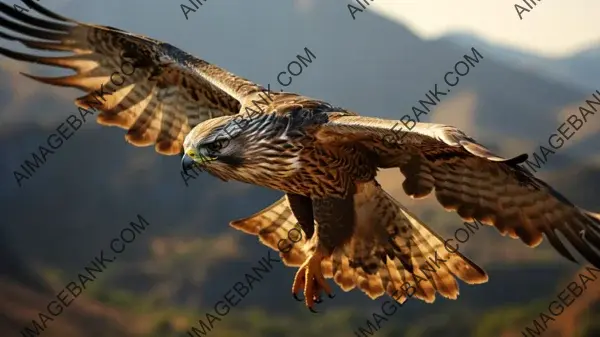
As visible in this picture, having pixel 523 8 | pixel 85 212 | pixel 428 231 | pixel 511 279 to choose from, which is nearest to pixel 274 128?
pixel 428 231

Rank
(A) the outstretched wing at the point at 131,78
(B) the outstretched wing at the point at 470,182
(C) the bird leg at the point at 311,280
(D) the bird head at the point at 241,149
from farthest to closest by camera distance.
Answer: (A) the outstretched wing at the point at 131,78 < (C) the bird leg at the point at 311,280 < (D) the bird head at the point at 241,149 < (B) the outstretched wing at the point at 470,182

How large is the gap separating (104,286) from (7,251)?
19.7 inches

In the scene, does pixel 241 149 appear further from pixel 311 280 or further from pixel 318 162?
pixel 311 280

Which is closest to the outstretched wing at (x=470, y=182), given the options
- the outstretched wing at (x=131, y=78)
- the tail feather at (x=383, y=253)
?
the tail feather at (x=383, y=253)

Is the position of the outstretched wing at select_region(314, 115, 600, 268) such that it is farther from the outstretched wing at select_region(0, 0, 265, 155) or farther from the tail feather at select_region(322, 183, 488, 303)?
the outstretched wing at select_region(0, 0, 265, 155)

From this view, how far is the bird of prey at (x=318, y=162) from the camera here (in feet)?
5.74

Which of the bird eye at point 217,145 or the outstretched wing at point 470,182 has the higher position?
the outstretched wing at point 470,182

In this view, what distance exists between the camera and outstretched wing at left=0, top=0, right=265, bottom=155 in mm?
2289

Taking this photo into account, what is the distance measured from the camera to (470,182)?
2.00m

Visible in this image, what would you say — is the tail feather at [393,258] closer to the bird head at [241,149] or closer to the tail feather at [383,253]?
the tail feather at [383,253]

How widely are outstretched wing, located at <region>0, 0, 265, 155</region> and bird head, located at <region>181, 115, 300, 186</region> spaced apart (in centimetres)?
48

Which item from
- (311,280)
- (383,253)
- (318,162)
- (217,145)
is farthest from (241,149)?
(383,253)

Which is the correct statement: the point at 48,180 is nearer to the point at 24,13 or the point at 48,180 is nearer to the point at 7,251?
the point at 7,251

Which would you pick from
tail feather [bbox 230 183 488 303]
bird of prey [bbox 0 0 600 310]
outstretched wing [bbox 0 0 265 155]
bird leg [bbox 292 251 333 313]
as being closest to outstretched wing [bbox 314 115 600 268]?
bird of prey [bbox 0 0 600 310]
